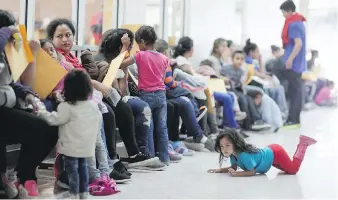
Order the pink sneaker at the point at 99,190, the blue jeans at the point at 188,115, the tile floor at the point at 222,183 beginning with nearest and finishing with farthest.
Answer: the pink sneaker at the point at 99,190, the tile floor at the point at 222,183, the blue jeans at the point at 188,115

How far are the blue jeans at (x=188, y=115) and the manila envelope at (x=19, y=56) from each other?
6.32 feet

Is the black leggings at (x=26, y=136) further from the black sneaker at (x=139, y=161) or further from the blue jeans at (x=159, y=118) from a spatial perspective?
the blue jeans at (x=159, y=118)

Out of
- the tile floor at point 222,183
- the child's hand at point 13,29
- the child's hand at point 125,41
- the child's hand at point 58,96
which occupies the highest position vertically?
the child's hand at point 13,29

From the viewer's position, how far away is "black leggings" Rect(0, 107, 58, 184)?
288 centimetres

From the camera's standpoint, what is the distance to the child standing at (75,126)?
284 cm

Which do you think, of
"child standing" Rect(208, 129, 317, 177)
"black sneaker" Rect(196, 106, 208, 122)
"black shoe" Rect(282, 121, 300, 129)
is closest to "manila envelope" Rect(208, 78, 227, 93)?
"black sneaker" Rect(196, 106, 208, 122)

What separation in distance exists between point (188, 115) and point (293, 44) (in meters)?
2.70

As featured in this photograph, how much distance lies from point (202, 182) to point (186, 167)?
0.53 metres

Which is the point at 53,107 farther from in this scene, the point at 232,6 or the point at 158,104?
the point at 232,6

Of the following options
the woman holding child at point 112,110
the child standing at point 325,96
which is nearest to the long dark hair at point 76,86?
the woman holding child at point 112,110

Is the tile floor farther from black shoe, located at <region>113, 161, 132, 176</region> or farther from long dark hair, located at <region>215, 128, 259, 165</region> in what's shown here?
long dark hair, located at <region>215, 128, 259, 165</region>

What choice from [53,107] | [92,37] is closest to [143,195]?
[53,107]

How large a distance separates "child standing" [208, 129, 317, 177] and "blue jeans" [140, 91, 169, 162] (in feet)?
1.29

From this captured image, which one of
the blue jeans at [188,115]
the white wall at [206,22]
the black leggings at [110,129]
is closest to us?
the black leggings at [110,129]
